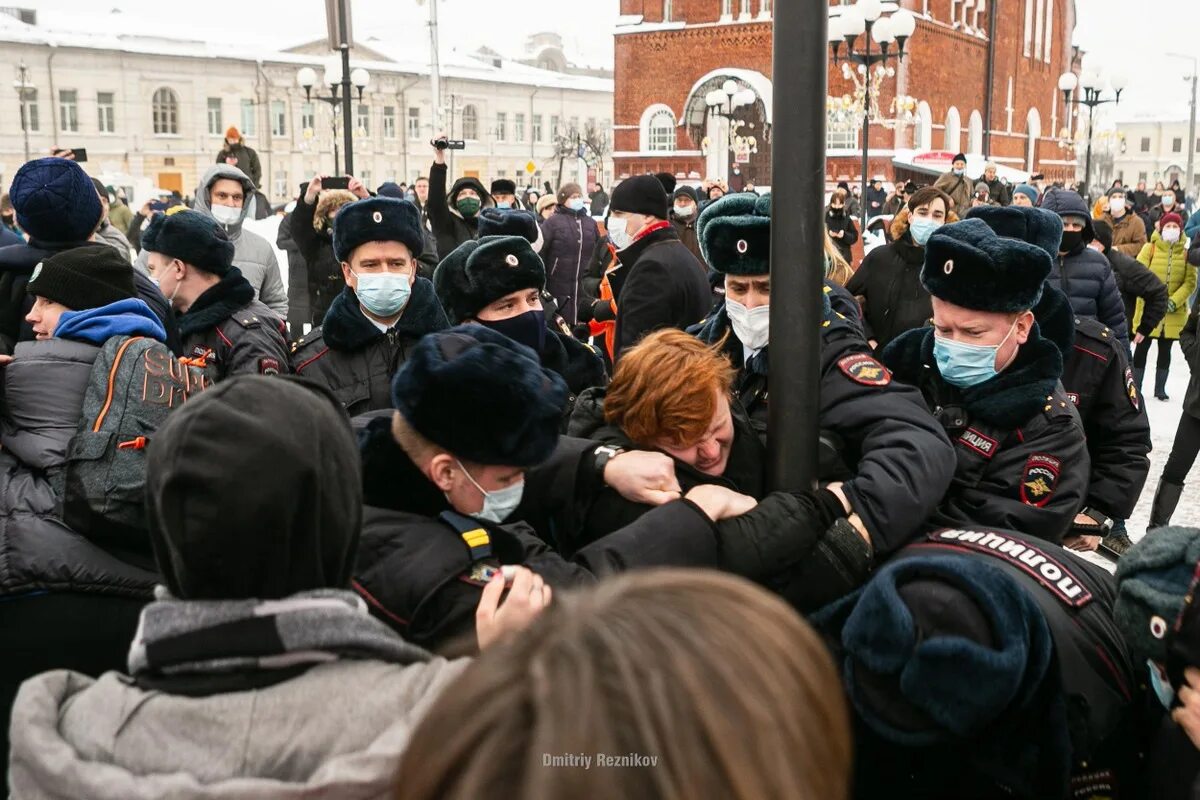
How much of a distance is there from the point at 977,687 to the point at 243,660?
109 cm

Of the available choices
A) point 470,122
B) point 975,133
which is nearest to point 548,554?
point 975,133

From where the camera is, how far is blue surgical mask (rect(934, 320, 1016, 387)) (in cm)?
301

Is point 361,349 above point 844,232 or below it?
below

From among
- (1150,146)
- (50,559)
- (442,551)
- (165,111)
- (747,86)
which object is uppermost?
(1150,146)

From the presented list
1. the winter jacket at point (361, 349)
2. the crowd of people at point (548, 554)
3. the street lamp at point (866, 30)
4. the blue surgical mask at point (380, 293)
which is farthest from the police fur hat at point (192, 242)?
the street lamp at point (866, 30)

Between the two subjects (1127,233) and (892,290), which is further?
(1127,233)

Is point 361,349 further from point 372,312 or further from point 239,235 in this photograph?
point 239,235

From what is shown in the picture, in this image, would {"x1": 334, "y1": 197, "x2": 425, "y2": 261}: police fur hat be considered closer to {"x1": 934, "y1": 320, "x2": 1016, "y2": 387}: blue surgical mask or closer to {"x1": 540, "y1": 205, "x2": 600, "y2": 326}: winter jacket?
{"x1": 934, "y1": 320, "x2": 1016, "y2": 387}: blue surgical mask

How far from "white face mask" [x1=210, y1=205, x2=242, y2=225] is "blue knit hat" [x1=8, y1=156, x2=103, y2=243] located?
8.47ft

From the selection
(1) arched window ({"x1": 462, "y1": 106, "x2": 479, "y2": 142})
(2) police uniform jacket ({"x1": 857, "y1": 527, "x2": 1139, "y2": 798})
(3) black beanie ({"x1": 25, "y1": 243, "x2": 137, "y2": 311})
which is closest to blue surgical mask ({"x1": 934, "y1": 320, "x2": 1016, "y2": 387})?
(2) police uniform jacket ({"x1": 857, "y1": 527, "x2": 1139, "y2": 798})

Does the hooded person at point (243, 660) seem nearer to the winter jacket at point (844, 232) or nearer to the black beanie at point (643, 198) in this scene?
the black beanie at point (643, 198)

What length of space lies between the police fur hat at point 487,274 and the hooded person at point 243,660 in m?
2.58

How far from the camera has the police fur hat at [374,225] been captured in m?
4.24

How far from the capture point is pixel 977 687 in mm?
1773
